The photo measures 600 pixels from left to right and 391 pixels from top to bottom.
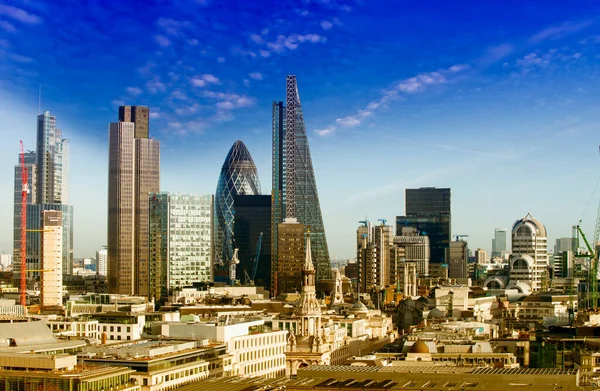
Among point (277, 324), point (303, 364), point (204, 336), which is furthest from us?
point (277, 324)

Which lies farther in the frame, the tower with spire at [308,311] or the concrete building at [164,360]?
the tower with spire at [308,311]

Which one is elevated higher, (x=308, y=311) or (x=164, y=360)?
(x=308, y=311)

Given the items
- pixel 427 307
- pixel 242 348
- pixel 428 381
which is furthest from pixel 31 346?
pixel 427 307

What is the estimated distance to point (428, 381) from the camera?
73188 mm

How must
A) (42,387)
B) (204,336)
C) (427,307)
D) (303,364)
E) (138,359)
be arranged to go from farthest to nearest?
1. (427,307)
2. (303,364)
3. (204,336)
4. (138,359)
5. (42,387)

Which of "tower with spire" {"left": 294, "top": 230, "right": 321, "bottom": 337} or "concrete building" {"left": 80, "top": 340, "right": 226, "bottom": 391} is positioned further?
"tower with spire" {"left": 294, "top": 230, "right": 321, "bottom": 337}

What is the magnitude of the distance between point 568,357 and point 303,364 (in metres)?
29.1

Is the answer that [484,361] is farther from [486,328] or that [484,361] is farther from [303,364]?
[486,328]

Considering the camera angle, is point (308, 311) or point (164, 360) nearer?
point (164, 360)

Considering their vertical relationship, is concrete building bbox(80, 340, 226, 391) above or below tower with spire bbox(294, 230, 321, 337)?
below

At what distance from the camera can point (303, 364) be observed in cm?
12206

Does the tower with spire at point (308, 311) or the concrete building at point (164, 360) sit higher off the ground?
the tower with spire at point (308, 311)

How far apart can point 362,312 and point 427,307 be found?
3057cm

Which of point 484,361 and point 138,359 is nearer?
point 138,359
